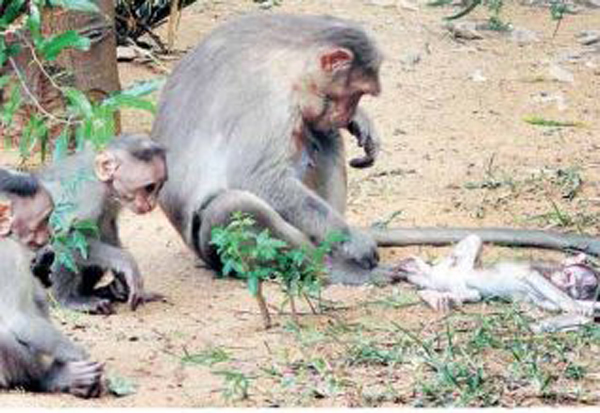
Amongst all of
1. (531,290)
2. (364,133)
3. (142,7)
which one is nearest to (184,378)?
(531,290)

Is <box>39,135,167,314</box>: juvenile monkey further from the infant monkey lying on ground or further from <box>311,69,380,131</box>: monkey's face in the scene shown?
the infant monkey lying on ground

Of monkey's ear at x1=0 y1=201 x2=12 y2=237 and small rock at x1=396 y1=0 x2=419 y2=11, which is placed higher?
monkey's ear at x1=0 y1=201 x2=12 y2=237

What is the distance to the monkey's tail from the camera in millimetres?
8898

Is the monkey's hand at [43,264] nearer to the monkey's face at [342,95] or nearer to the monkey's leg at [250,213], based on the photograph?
the monkey's leg at [250,213]

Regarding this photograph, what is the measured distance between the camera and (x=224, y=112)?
8688 mm

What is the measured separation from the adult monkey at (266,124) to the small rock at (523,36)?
566cm

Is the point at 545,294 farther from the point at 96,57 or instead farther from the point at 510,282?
the point at 96,57

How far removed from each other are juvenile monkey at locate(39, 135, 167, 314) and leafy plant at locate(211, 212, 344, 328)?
55 cm

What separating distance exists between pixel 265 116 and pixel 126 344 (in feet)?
5.69

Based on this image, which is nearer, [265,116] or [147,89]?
[147,89]

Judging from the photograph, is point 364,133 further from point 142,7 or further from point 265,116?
point 142,7

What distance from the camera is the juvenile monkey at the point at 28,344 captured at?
20.5ft

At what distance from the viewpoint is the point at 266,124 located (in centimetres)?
852

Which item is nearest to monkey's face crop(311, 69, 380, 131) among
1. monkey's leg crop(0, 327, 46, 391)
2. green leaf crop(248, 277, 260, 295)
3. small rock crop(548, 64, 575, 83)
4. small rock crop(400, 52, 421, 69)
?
green leaf crop(248, 277, 260, 295)
